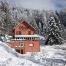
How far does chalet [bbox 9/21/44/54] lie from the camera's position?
180 ft

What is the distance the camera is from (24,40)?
184 ft

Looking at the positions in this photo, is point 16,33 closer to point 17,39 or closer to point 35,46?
point 17,39

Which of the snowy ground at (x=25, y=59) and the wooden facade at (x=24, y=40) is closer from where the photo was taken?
the snowy ground at (x=25, y=59)

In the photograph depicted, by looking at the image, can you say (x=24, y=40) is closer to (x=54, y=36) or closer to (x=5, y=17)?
(x=54, y=36)

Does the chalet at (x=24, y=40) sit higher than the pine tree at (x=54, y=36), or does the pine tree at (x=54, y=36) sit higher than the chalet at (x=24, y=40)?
the chalet at (x=24, y=40)

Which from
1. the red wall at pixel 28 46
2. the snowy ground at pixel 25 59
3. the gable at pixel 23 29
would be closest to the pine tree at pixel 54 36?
the gable at pixel 23 29

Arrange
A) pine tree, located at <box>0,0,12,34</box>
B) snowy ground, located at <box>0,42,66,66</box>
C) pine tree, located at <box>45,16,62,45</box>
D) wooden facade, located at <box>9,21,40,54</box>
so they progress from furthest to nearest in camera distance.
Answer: pine tree, located at <box>0,0,12,34</box> → pine tree, located at <box>45,16,62,45</box> → wooden facade, located at <box>9,21,40,54</box> → snowy ground, located at <box>0,42,66,66</box>

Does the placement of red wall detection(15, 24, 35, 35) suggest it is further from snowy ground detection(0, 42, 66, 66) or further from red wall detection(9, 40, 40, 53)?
snowy ground detection(0, 42, 66, 66)

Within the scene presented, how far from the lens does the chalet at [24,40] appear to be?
180 ft

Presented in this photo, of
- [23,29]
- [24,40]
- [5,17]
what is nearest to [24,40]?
[24,40]

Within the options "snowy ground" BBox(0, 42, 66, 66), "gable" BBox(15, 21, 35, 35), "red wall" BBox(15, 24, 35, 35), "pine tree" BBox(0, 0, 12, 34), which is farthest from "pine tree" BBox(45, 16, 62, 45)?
"snowy ground" BBox(0, 42, 66, 66)

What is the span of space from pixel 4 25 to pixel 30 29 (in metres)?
21.3

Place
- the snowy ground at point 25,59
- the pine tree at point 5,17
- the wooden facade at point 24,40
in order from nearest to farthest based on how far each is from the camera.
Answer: the snowy ground at point 25,59
the wooden facade at point 24,40
the pine tree at point 5,17

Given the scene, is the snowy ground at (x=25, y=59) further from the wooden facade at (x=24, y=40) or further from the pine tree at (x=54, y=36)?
the pine tree at (x=54, y=36)
